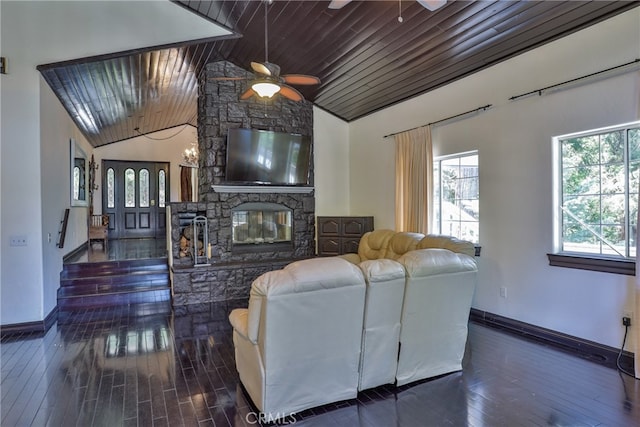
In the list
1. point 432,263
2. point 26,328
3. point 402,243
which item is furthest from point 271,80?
point 26,328

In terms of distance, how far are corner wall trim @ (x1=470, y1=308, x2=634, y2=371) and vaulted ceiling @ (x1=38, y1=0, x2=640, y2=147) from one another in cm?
305

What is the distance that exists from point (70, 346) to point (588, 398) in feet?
15.4

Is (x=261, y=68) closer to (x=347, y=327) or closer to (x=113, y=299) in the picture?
(x=347, y=327)

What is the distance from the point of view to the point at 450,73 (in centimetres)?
467

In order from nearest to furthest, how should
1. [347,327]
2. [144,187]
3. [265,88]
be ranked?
[347,327], [265,88], [144,187]

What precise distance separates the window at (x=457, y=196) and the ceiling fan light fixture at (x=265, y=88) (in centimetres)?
270

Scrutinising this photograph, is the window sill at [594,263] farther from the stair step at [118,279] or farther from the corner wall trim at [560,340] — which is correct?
the stair step at [118,279]

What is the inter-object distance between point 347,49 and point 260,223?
3.24 m

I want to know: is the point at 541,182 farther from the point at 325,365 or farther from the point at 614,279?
the point at 325,365

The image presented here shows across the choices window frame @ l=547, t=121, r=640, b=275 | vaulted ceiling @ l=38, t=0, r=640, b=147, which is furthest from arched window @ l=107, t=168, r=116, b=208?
window frame @ l=547, t=121, r=640, b=275

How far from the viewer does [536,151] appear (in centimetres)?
379

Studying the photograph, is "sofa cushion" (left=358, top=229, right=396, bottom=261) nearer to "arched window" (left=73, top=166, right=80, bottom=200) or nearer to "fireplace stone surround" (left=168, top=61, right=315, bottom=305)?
"fireplace stone surround" (left=168, top=61, right=315, bottom=305)

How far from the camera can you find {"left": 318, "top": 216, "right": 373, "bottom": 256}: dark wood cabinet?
6422 mm

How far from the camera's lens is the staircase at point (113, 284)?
5.01 meters
